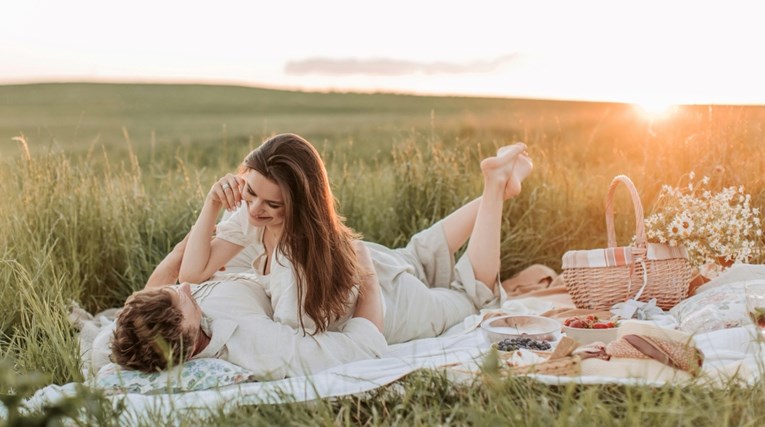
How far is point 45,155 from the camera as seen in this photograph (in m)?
5.22

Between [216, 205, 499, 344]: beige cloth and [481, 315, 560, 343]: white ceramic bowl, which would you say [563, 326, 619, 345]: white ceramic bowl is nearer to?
[481, 315, 560, 343]: white ceramic bowl

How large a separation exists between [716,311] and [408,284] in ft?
5.21

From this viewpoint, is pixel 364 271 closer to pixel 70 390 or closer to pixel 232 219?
pixel 232 219

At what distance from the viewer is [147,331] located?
2.95 m

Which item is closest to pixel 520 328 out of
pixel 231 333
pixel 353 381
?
pixel 353 381

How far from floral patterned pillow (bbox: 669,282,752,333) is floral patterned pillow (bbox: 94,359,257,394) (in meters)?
2.01

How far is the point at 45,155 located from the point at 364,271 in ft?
9.40

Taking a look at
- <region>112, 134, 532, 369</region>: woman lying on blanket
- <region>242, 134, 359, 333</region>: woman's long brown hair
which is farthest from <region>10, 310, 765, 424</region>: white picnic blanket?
<region>242, 134, 359, 333</region>: woman's long brown hair

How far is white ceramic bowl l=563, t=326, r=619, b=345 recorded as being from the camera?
11.2 feet

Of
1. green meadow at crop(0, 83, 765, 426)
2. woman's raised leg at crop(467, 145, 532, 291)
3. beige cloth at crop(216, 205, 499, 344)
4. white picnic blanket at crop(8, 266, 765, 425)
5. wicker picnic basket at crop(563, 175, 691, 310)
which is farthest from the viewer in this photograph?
woman's raised leg at crop(467, 145, 532, 291)

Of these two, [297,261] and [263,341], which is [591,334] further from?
[263,341]

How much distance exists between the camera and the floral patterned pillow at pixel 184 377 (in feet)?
9.87

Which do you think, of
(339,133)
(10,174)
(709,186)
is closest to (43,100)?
(339,133)

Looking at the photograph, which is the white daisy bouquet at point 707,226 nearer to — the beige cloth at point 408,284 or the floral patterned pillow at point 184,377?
the beige cloth at point 408,284
